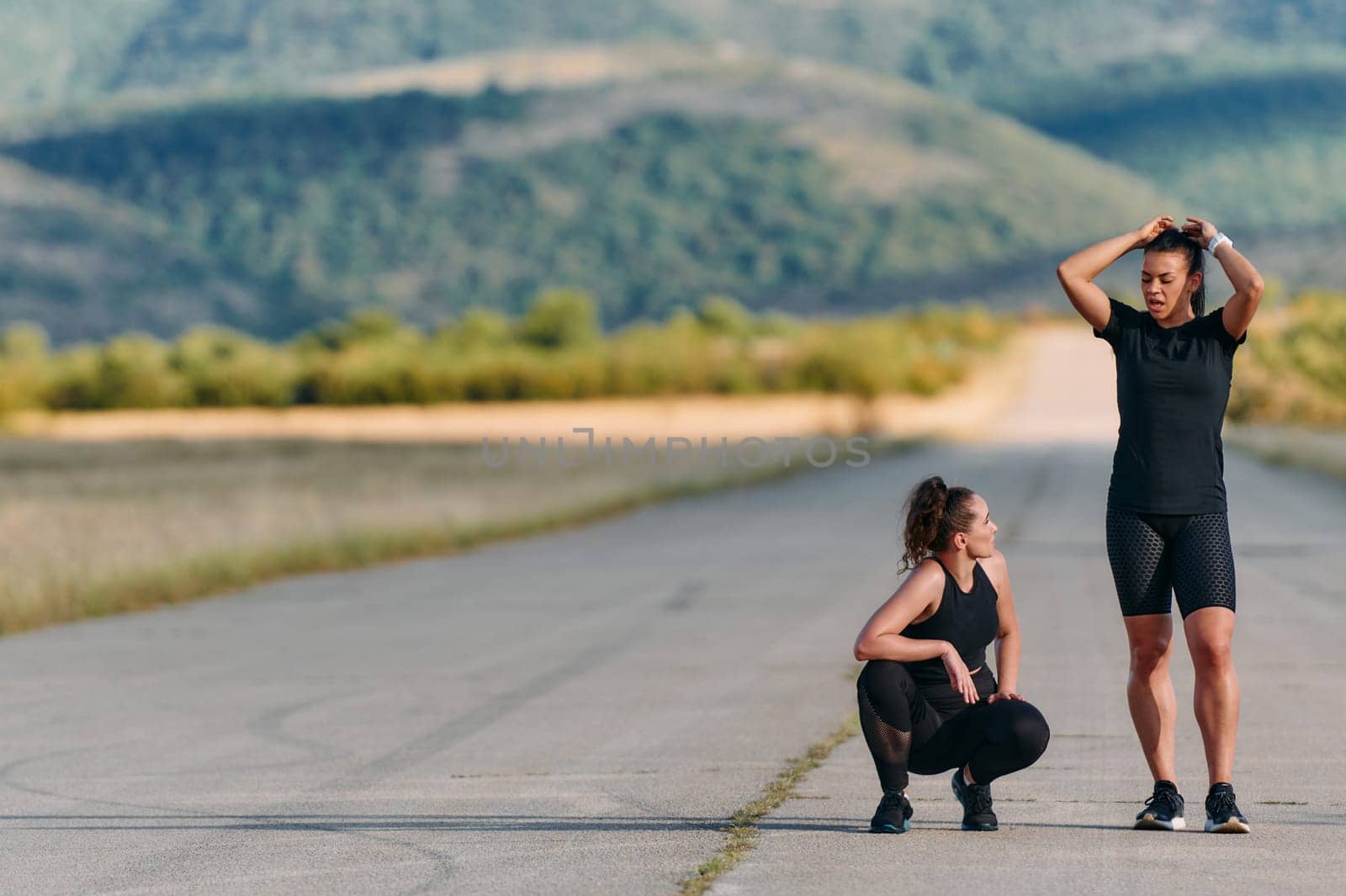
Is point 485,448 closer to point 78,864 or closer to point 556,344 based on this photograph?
point 78,864

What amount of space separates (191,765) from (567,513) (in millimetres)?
22357

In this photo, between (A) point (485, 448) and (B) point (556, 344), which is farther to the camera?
(B) point (556, 344)

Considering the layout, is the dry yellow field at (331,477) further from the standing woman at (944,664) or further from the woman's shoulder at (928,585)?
the woman's shoulder at (928,585)

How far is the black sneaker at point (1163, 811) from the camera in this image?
7668 mm

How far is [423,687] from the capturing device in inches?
501

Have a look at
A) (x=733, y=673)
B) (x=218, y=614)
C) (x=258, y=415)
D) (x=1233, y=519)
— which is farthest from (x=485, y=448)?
(x=733, y=673)

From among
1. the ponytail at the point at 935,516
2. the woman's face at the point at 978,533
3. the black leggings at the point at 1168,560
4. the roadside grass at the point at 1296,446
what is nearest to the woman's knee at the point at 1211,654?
the black leggings at the point at 1168,560

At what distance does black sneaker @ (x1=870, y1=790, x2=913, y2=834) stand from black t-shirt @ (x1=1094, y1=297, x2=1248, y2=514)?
1.28 metres

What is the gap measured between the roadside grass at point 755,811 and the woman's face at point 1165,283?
7.59 ft

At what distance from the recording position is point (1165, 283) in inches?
296

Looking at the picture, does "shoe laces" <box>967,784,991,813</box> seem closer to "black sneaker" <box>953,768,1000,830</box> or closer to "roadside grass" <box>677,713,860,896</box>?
"black sneaker" <box>953,768,1000,830</box>

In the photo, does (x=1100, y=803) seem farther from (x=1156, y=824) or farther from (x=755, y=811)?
(x=755, y=811)

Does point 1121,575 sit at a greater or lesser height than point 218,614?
greater

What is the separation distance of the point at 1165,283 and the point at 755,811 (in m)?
→ 2.47
